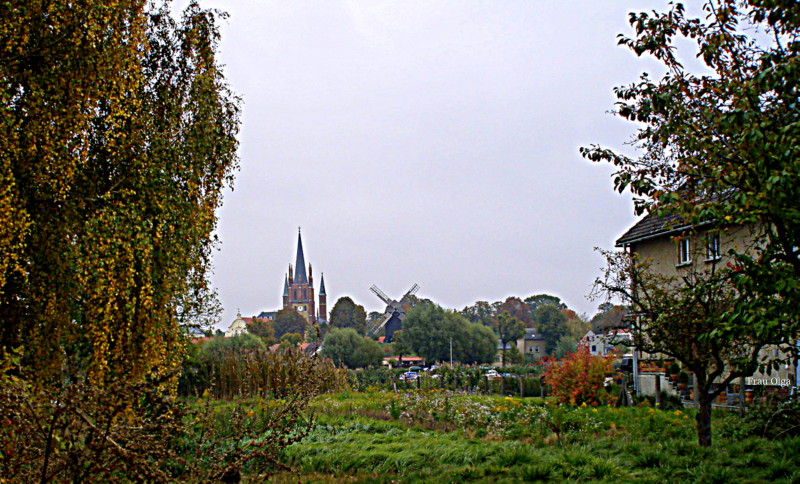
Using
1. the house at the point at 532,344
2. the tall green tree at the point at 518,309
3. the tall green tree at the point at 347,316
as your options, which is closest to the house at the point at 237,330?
the tall green tree at the point at 347,316

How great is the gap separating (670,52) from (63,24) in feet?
18.4

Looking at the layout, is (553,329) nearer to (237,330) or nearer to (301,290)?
(237,330)

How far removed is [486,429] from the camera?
1121 centimetres

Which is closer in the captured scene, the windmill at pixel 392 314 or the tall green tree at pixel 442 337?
the tall green tree at pixel 442 337

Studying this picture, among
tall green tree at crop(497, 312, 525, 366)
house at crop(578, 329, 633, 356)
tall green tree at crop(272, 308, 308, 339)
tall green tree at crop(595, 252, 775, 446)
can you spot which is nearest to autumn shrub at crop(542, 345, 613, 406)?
house at crop(578, 329, 633, 356)

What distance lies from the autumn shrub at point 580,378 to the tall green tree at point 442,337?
32.9 m

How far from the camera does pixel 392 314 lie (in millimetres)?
82125

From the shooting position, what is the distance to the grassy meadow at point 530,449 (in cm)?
732

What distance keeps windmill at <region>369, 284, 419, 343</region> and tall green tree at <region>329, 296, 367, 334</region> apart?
3281mm

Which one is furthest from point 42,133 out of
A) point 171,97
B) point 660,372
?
point 660,372

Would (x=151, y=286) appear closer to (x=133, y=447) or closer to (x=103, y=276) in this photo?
(x=103, y=276)

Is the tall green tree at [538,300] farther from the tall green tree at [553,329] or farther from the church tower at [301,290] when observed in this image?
the church tower at [301,290]

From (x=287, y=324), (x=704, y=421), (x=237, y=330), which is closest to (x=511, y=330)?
(x=237, y=330)

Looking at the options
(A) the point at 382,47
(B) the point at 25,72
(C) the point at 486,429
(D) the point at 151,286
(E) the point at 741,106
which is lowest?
(C) the point at 486,429
